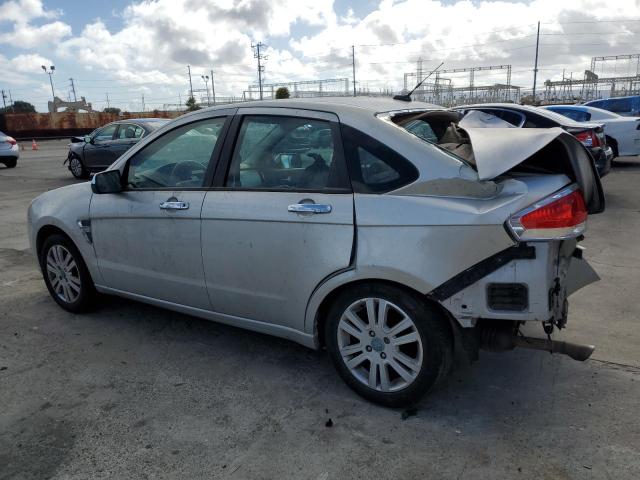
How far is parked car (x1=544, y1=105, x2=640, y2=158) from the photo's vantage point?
40.5ft

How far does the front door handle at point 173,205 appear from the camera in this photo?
3.51 m

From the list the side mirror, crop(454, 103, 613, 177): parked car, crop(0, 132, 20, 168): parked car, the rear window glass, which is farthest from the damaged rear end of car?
crop(0, 132, 20, 168): parked car

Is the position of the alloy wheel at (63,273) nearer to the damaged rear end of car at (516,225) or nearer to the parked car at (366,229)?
the parked car at (366,229)

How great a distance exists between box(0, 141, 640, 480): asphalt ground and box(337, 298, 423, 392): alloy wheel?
185 mm

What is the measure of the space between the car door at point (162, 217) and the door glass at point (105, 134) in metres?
10.2

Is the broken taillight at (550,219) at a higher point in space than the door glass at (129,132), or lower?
lower

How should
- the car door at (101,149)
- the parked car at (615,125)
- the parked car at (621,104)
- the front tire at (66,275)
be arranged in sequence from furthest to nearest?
the parked car at (621,104)
the car door at (101,149)
the parked car at (615,125)
the front tire at (66,275)

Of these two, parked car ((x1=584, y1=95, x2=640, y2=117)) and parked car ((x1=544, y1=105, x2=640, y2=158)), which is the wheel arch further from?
parked car ((x1=584, y1=95, x2=640, y2=117))

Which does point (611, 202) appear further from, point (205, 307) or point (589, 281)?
point (205, 307)

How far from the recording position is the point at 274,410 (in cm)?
305

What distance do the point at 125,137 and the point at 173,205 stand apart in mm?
10537

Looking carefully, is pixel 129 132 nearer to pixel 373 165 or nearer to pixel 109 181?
pixel 109 181

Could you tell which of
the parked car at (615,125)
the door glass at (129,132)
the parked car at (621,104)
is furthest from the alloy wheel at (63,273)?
the parked car at (621,104)

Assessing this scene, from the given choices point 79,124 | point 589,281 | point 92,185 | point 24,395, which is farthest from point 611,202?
point 79,124
